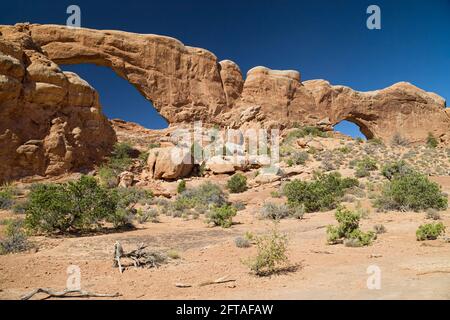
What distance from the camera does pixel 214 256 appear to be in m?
7.66

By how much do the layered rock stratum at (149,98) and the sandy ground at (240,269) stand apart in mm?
15671

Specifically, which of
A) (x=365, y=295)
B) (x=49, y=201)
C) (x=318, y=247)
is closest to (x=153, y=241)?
(x=49, y=201)

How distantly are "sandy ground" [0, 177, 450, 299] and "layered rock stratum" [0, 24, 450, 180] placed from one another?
15671 millimetres

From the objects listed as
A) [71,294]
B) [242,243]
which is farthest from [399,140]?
[71,294]

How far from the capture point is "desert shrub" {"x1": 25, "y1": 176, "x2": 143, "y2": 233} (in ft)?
34.7

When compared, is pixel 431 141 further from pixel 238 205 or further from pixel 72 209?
pixel 72 209

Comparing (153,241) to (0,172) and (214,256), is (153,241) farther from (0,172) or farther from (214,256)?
(0,172)

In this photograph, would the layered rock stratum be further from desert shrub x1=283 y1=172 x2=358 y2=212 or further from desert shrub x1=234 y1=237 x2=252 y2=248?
desert shrub x1=234 y1=237 x2=252 y2=248

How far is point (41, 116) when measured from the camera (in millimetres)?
Answer: 23516

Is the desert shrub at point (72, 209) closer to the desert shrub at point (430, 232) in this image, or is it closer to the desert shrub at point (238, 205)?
the desert shrub at point (238, 205)

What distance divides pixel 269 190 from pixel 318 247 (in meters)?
12.3

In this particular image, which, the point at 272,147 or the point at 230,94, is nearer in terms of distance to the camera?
the point at 272,147

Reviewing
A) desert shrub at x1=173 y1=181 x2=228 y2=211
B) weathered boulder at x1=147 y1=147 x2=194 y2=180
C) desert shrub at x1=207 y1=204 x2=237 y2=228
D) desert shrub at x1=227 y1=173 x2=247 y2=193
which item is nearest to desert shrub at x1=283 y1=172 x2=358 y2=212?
desert shrub at x1=207 y1=204 x2=237 y2=228

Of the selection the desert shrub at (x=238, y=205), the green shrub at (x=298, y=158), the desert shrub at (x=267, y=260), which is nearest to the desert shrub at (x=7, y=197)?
the desert shrub at (x=238, y=205)
